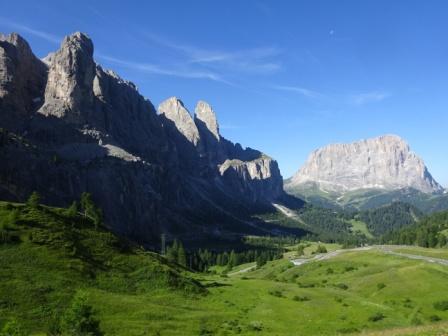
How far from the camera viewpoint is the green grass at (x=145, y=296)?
62219 millimetres

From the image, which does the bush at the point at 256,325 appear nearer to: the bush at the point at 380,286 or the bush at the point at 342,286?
the bush at the point at 380,286

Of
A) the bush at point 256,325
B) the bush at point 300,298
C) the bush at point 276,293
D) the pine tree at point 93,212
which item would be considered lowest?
the bush at point 256,325

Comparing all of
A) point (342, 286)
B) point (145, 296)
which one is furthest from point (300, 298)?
point (342, 286)

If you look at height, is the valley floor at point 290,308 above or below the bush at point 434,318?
above

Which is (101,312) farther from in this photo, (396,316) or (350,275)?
(350,275)

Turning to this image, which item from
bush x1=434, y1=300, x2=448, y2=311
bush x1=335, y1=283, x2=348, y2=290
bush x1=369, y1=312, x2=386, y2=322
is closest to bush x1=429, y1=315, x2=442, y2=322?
bush x1=434, y1=300, x2=448, y2=311

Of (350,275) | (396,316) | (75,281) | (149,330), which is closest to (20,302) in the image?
(75,281)

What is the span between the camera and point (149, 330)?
59.7 metres

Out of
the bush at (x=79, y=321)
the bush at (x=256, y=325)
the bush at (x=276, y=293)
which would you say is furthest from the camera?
the bush at (x=276, y=293)

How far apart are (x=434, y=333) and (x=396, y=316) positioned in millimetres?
53303

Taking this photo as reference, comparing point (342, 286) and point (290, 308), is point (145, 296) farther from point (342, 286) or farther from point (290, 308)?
point (342, 286)

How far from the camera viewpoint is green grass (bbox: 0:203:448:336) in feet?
204

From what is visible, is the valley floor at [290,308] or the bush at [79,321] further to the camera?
the valley floor at [290,308]

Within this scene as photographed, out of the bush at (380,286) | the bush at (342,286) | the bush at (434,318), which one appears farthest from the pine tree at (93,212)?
the bush at (380,286)
